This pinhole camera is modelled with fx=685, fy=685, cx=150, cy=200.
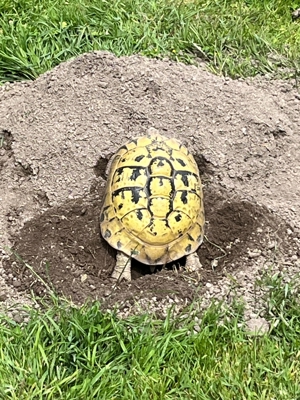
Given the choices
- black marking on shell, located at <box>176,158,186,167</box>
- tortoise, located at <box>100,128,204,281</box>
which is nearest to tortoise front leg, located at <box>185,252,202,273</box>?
tortoise, located at <box>100,128,204,281</box>

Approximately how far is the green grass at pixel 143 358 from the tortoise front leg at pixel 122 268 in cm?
42

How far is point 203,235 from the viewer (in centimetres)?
440

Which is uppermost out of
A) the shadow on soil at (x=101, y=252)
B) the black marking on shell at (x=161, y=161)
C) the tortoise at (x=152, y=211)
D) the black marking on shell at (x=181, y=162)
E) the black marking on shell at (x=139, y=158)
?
the black marking on shell at (x=161, y=161)

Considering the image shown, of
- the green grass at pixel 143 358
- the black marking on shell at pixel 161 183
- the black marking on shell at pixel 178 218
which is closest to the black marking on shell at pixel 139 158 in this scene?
the black marking on shell at pixel 161 183

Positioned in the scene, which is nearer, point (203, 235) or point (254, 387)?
point (254, 387)

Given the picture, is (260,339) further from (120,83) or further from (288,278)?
(120,83)

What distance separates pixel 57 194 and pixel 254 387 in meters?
1.96

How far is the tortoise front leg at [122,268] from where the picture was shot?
4.19m

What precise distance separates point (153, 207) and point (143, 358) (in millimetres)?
953

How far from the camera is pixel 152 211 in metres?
4.13

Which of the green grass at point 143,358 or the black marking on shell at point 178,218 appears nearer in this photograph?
the green grass at point 143,358

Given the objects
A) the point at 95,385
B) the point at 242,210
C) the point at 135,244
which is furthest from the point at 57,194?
the point at 95,385

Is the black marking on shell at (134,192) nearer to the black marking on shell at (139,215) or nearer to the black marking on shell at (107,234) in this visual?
the black marking on shell at (139,215)

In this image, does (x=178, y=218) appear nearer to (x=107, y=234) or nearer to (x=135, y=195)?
(x=135, y=195)
